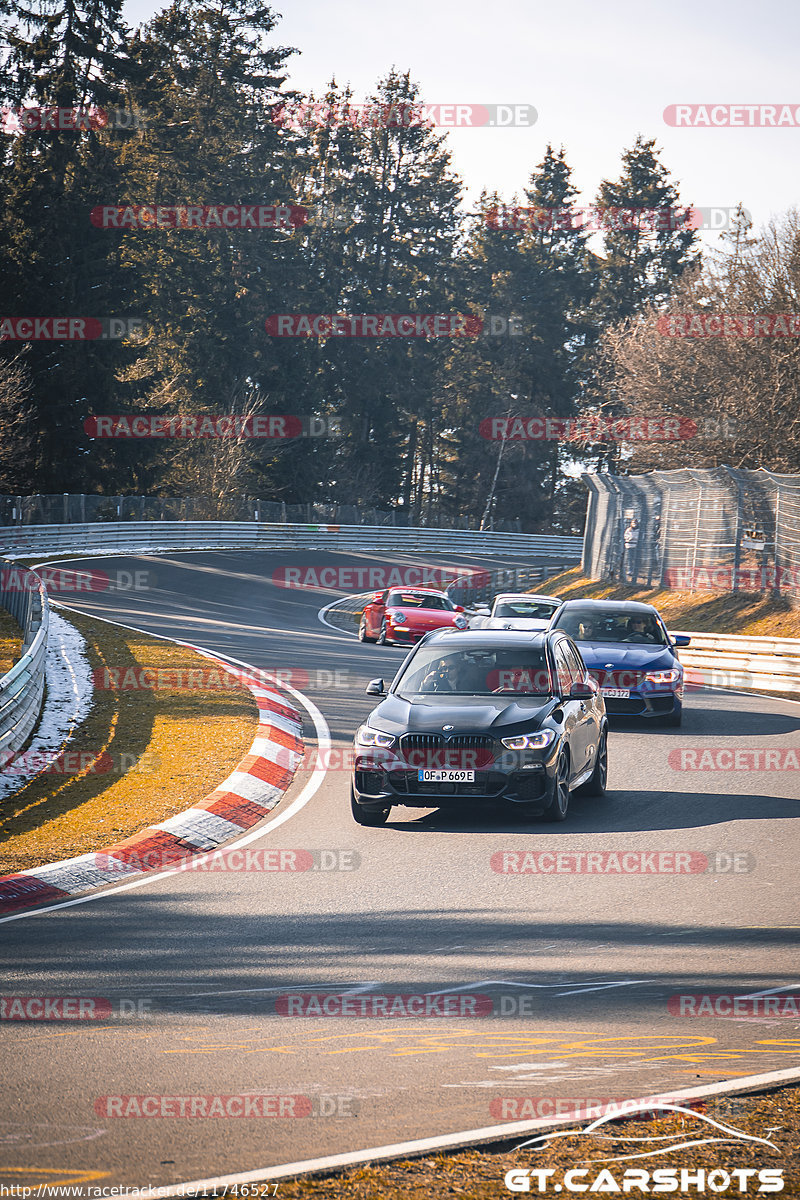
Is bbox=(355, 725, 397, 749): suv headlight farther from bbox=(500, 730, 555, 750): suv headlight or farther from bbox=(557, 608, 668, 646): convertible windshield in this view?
bbox=(557, 608, 668, 646): convertible windshield

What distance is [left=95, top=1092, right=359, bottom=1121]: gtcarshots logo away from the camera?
491cm

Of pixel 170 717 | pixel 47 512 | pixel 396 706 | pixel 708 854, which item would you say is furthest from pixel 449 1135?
pixel 47 512

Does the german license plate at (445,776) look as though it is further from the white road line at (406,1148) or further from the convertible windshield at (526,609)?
the convertible windshield at (526,609)

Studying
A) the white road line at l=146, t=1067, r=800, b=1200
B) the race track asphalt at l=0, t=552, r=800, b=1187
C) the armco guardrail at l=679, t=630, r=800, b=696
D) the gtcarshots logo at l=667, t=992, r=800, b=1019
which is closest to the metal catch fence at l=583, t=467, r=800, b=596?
the armco guardrail at l=679, t=630, r=800, b=696

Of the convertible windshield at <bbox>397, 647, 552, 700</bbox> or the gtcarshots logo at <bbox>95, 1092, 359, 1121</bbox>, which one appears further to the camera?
the convertible windshield at <bbox>397, 647, 552, 700</bbox>

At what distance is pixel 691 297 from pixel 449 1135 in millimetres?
47361

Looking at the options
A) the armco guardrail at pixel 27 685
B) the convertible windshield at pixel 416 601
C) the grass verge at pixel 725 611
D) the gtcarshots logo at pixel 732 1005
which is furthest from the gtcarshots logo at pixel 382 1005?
the grass verge at pixel 725 611

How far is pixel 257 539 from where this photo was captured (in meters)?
60.3

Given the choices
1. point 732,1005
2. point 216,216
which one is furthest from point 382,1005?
point 216,216

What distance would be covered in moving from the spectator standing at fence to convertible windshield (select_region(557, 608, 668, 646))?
71.4ft

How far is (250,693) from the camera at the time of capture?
61.7ft

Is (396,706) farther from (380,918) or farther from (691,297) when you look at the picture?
(691,297)

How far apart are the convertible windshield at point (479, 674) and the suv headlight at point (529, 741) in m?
0.95

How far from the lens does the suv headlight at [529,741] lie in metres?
10.7
